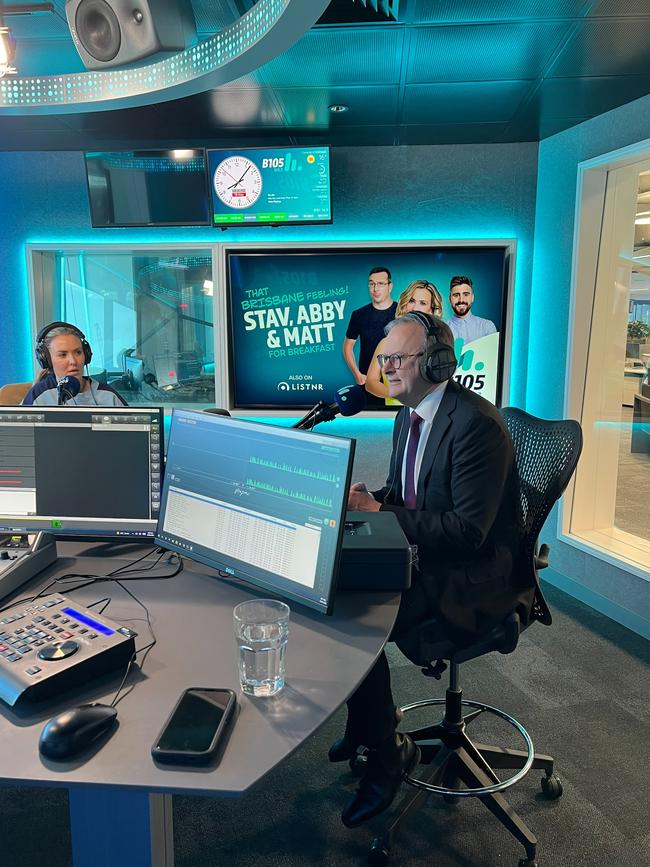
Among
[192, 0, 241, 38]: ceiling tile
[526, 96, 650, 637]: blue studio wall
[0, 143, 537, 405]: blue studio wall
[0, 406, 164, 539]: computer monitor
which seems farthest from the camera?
[0, 143, 537, 405]: blue studio wall

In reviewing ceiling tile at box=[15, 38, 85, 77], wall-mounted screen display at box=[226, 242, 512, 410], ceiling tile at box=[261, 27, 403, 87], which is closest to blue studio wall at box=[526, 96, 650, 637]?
wall-mounted screen display at box=[226, 242, 512, 410]

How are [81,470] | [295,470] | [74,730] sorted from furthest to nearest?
[81,470], [295,470], [74,730]

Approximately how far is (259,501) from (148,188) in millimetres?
2832

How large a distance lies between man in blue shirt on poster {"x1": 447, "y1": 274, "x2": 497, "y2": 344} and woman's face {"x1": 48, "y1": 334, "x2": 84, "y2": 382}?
2.20m

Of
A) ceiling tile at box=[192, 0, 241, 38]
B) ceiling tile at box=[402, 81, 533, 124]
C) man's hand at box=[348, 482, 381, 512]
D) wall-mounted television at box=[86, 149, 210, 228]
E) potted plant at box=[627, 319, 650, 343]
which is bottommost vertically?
man's hand at box=[348, 482, 381, 512]

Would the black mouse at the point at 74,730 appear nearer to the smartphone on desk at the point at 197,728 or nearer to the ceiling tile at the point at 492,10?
the smartphone on desk at the point at 197,728

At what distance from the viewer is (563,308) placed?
361 cm

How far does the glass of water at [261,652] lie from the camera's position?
1.11m

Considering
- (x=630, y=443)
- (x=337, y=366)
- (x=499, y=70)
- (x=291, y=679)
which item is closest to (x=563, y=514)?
(x=630, y=443)

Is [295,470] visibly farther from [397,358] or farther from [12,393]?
[12,393]

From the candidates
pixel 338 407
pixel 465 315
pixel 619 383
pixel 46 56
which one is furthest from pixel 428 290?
pixel 338 407

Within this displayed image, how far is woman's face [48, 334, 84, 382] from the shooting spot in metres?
2.89

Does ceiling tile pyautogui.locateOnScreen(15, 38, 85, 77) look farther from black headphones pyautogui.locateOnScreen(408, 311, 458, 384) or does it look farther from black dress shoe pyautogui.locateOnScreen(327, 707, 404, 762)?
black dress shoe pyautogui.locateOnScreen(327, 707, 404, 762)

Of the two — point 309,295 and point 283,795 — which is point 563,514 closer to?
point 309,295
